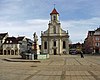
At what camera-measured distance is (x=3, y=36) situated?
117m

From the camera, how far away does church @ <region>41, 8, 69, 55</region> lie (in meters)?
106

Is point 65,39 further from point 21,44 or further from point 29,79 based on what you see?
point 29,79

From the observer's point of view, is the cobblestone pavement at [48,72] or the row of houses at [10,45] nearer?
the cobblestone pavement at [48,72]

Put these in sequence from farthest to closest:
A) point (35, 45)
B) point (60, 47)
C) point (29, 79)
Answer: point (60, 47), point (35, 45), point (29, 79)

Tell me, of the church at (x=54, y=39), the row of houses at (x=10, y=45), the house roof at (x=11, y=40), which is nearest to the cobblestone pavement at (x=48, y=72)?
the church at (x=54, y=39)

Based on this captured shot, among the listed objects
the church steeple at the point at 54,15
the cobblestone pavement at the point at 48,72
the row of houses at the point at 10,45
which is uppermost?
the church steeple at the point at 54,15

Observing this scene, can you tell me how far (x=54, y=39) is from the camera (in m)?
107

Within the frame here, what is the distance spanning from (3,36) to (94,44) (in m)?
45.4

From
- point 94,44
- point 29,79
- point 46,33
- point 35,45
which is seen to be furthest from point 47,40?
point 29,79

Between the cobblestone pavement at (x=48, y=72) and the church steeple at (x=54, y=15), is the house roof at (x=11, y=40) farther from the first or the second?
the cobblestone pavement at (x=48, y=72)

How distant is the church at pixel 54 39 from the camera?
4166 inches

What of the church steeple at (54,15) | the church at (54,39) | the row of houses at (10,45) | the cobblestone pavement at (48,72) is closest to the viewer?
the cobblestone pavement at (48,72)

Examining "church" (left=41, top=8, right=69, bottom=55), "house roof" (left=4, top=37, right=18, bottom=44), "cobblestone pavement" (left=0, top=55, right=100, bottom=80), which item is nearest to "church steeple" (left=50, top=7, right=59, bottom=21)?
"church" (left=41, top=8, right=69, bottom=55)

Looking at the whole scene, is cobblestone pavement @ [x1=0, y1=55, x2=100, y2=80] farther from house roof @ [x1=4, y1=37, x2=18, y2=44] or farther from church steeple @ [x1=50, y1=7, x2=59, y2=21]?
house roof @ [x1=4, y1=37, x2=18, y2=44]
